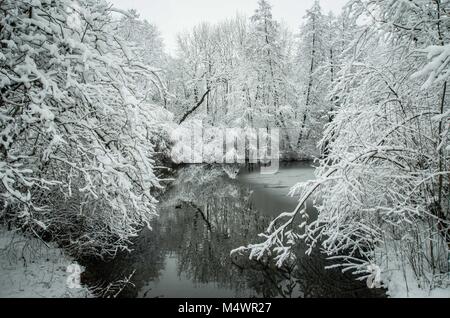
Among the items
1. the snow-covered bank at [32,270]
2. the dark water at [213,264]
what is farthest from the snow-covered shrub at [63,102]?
the dark water at [213,264]

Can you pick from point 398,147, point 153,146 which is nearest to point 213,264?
point 153,146

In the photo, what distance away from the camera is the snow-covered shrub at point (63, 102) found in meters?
4.03

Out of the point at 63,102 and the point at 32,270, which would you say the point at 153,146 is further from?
the point at 32,270

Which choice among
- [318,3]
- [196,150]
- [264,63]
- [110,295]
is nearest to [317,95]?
[264,63]

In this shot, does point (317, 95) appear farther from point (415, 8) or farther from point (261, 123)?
point (415, 8)

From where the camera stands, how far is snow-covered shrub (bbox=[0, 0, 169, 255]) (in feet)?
13.2

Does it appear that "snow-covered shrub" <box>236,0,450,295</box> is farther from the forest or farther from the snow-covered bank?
the snow-covered bank

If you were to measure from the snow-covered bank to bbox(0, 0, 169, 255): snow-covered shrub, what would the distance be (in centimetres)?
70

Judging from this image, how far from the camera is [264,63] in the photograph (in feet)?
88.2

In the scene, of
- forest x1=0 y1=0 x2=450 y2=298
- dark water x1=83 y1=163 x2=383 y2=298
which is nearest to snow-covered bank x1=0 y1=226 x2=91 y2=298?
forest x1=0 y1=0 x2=450 y2=298

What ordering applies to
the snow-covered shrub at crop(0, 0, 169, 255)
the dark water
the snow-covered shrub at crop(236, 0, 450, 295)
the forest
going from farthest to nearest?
1. the dark water
2. the snow-covered shrub at crop(236, 0, 450, 295)
3. the forest
4. the snow-covered shrub at crop(0, 0, 169, 255)

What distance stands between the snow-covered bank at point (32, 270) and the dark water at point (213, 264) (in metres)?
0.69

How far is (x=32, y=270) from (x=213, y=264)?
3837mm

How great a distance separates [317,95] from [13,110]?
2710cm
